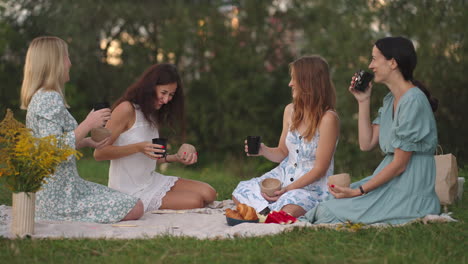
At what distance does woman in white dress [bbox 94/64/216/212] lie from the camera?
561 cm

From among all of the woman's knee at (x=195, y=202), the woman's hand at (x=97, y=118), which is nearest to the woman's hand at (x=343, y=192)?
the woman's knee at (x=195, y=202)

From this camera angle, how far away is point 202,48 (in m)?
13.0

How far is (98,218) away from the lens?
16.4 ft

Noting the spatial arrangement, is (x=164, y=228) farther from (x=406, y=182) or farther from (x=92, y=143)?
(x=406, y=182)

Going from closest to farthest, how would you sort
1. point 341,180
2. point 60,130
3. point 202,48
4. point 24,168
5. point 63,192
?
point 24,168, point 341,180, point 60,130, point 63,192, point 202,48

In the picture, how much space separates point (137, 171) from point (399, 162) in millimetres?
2512

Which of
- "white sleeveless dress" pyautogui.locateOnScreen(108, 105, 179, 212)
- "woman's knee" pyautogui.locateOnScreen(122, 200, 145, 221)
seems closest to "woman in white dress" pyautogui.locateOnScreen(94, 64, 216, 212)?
"white sleeveless dress" pyautogui.locateOnScreen(108, 105, 179, 212)

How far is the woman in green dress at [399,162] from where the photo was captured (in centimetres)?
455

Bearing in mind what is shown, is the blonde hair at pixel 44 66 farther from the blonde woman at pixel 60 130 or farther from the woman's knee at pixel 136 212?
the woman's knee at pixel 136 212

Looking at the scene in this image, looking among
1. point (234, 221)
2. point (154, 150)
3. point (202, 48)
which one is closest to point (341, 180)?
point (234, 221)

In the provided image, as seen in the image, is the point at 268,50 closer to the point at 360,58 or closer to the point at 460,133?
the point at 360,58

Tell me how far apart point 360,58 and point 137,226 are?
756 centimetres

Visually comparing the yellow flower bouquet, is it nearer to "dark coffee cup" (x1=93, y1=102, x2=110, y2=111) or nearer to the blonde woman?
the blonde woman

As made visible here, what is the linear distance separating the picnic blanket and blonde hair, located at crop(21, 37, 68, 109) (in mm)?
1105
